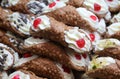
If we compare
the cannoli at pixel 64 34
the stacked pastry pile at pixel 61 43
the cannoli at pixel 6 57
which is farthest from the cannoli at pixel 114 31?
the cannoli at pixel 6 57

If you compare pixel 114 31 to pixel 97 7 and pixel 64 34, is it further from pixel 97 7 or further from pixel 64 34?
pixel 64 34

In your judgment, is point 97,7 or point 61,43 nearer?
point 61,43

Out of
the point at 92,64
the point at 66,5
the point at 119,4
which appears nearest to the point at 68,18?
the point at 66,5

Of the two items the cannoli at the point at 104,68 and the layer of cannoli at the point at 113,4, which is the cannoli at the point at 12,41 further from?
the layer of cannoli at the point at 113,4

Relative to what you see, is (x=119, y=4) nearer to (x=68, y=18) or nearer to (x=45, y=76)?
(x=68, y=18)

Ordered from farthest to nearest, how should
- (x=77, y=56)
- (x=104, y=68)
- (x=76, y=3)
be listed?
1. (x=76, y=3)
2. (x=77, y=56)
3. (x=104, y=68)

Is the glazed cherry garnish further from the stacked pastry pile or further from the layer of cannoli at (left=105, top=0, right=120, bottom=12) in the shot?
the layer of cannoli at (left=105, top=0, right=120, bottom=12)

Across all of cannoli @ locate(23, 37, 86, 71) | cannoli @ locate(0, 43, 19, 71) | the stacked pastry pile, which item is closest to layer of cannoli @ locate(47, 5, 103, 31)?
the stacked pastry pile

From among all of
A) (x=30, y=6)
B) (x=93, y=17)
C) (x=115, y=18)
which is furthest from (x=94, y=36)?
(x=30, y=6)
